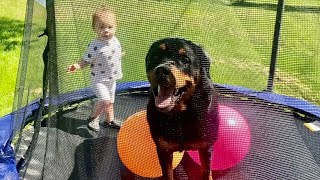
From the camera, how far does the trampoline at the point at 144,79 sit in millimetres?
1457

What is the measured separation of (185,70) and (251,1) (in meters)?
0.27

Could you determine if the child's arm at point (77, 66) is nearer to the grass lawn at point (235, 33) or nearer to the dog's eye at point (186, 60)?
the grass lawn at point (235, 33)

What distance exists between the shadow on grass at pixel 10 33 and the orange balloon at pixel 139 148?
2.17m

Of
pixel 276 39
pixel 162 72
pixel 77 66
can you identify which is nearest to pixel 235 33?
pixel 276 39

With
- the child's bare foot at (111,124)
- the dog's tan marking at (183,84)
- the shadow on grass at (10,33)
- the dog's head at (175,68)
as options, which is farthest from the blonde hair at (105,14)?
the shadow on grass at (10,33)

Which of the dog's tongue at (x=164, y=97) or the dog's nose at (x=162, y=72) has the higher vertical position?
the dog's nose at (x=162, y=72)

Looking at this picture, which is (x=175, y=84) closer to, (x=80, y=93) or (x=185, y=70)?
(x=185, y=70)

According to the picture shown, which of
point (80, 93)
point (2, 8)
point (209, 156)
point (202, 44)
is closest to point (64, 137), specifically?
point (80, 93)

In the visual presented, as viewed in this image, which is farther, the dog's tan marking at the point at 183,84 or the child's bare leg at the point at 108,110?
the child's bare leg at the point at 108,110

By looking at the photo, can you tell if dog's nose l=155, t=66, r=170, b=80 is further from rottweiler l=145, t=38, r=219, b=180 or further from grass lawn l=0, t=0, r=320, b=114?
grass lawn l=0, t=0, r=320, b=114

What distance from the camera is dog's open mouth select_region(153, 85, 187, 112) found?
4.82 feet

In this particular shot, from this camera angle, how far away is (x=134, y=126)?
172 centimetres

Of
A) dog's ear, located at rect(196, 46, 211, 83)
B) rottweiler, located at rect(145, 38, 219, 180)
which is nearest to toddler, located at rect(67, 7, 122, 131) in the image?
rottweiler, located at rect(145, 38, 219, 180)

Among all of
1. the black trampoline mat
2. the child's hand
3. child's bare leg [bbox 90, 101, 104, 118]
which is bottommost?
the black trampoline mat
